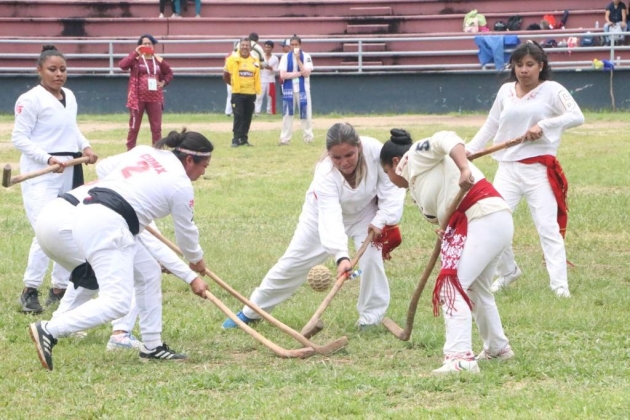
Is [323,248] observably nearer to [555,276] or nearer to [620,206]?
[555,276]

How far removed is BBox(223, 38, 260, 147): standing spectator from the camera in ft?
63.5

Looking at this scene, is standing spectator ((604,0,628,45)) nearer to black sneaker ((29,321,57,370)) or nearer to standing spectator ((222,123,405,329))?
standing spectator ((222,123,405,329))

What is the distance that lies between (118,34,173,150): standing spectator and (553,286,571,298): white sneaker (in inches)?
421

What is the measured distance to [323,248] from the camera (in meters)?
7.48

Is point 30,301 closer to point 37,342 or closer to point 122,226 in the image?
point 37,342

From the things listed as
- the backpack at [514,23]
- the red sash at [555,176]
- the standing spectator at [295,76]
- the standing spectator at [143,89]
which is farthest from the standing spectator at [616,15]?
the red sash at [555,176]

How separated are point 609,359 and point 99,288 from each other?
122 inches

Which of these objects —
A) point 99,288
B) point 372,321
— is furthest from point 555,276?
point 99,288

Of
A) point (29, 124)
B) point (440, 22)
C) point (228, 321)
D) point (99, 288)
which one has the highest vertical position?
point (440, 22)

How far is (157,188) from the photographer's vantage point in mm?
Answer: 6422

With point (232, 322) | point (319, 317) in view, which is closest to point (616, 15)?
point (232, 322)

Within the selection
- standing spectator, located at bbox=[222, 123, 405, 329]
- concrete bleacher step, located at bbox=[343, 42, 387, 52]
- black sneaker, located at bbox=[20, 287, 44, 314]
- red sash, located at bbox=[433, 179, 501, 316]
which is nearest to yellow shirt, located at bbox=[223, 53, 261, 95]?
concrete bleacher step, located at bbox=[343, 42, 387, 52]

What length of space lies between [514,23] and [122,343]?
21875 mm

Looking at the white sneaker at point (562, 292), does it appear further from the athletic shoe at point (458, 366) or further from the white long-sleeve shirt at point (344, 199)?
the athletic shoe at point (458, 366)
